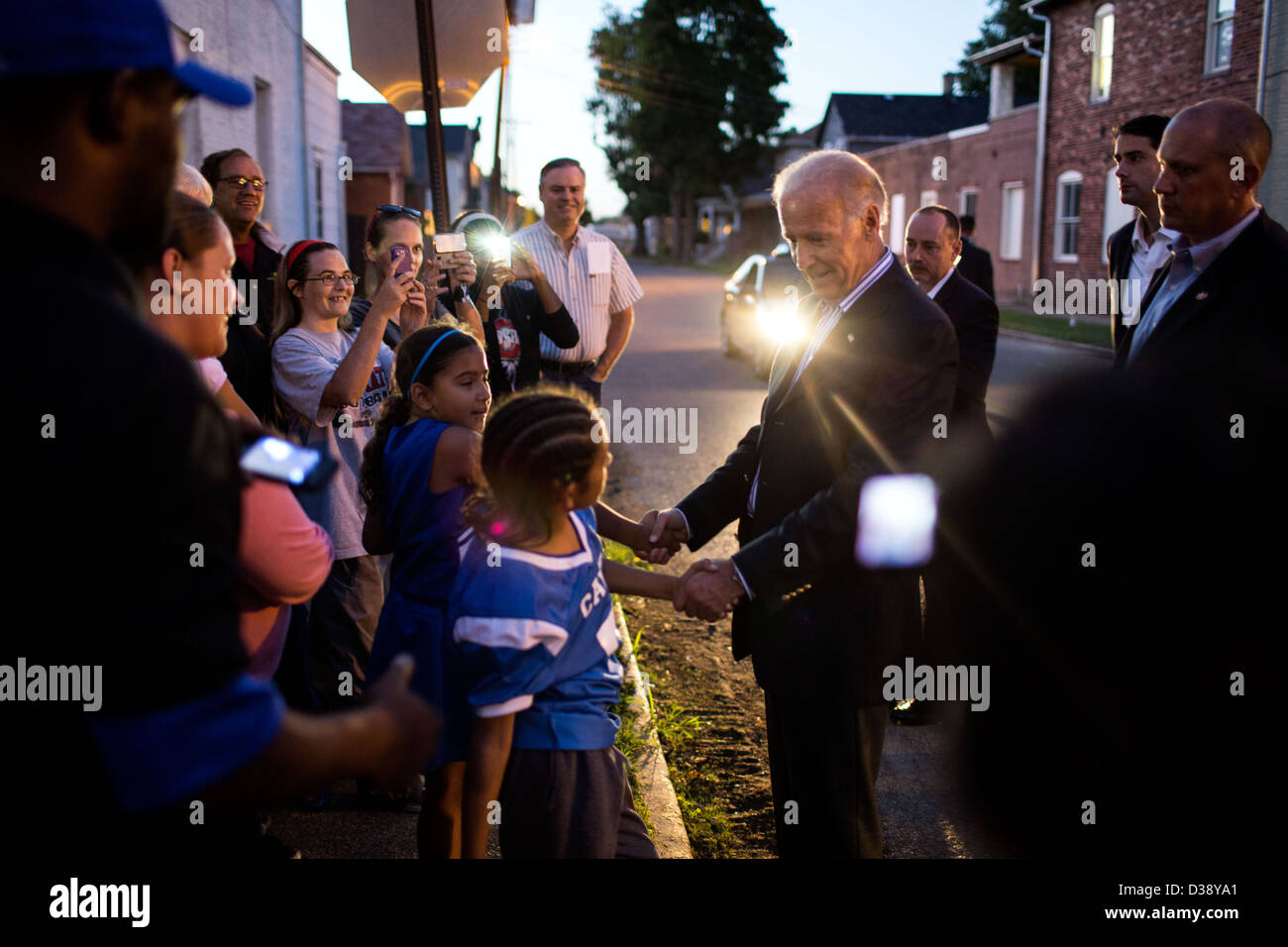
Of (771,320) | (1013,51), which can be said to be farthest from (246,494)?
(1013,51)

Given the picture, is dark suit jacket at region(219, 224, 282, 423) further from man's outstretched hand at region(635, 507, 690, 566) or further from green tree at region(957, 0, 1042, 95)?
green tree at region(957, 0, 1042, 95)

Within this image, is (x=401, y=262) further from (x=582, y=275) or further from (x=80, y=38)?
(x=80, y=38)

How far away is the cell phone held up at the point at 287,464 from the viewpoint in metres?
1.41

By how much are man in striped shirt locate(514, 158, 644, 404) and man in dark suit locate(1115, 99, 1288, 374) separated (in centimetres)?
302

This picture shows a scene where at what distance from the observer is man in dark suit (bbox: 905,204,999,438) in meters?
5.07

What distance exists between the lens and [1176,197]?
11.1 feet

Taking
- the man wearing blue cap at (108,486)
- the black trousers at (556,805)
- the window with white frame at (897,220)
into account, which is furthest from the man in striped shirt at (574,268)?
the window with white frame at (897,220)

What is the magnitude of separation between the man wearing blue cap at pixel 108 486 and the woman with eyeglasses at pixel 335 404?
2525mm

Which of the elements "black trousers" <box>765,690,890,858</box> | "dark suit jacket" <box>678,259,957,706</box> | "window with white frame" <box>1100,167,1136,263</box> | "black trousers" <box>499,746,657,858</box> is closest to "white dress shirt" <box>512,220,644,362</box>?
"dark suit jacket" <box>678,259,957,706</box>

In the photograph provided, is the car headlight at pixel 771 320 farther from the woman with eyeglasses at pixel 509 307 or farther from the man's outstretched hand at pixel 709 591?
the man's outstretched hand at pixel 709 591

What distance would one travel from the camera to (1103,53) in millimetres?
24766
